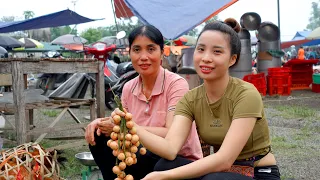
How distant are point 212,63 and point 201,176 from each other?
535 mm

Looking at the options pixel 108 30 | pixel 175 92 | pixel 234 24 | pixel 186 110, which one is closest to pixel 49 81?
pixel 234 24

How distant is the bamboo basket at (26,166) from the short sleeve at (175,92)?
0.74 meters

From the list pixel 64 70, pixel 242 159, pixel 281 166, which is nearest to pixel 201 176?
pixel 242 159

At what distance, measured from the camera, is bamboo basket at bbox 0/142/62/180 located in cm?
191

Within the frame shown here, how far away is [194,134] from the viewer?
224 cm

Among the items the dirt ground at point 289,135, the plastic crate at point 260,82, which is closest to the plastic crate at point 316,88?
the dirt ground at point 289,135

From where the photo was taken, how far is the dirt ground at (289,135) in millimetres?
3432

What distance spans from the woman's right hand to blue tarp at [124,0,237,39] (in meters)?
4.50

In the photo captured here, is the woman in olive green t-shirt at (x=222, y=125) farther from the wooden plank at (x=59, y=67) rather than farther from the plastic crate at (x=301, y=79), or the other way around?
the plastic crate at (x=301, y=79)

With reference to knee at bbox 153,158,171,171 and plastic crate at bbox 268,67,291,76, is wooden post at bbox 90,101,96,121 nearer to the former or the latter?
knee at bbox 153,158,171,171

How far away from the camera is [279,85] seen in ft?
29.4

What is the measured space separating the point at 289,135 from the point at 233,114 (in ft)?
11.3

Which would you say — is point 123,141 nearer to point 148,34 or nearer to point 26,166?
point 26,166

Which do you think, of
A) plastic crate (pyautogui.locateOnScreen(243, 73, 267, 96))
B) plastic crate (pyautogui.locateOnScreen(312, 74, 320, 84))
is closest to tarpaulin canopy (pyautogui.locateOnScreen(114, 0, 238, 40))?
plastic crate (pyautogui.locateOnScreen(243, 73, 267, 96))
